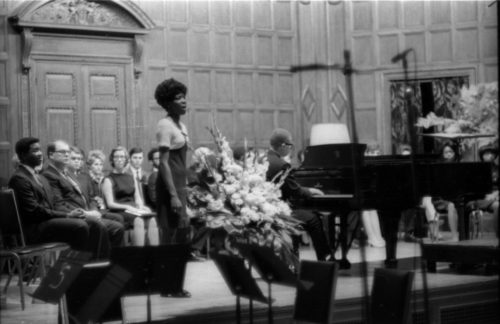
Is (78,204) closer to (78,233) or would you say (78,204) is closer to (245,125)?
(78,233)

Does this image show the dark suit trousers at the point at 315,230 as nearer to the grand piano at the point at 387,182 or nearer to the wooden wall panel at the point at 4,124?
the grand piano at the point at 387,182

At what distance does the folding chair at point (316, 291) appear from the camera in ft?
12.0

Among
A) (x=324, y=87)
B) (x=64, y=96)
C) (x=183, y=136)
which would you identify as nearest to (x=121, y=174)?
(x=64, y=96)

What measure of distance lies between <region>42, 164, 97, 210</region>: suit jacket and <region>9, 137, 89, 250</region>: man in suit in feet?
0.83

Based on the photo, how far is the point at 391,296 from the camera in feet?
12.5

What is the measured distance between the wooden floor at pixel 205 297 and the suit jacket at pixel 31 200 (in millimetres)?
374

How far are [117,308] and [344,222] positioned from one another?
2.45 meters

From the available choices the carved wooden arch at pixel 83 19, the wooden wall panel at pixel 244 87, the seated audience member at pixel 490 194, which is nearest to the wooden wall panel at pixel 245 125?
the wooden wall panel at pixel 244 87

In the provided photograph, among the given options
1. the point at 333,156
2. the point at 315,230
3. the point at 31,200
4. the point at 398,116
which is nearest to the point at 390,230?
the point at 315,230

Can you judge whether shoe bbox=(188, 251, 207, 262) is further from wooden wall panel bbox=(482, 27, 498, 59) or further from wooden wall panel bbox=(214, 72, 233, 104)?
wooden wall panel bbox=(482, 27, 498, 59)

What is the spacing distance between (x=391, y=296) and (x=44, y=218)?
6.09 ft

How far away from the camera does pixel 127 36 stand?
24.8 feet

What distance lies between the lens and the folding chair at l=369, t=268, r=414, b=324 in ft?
12.3

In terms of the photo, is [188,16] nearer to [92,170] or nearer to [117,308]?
[92,170]
